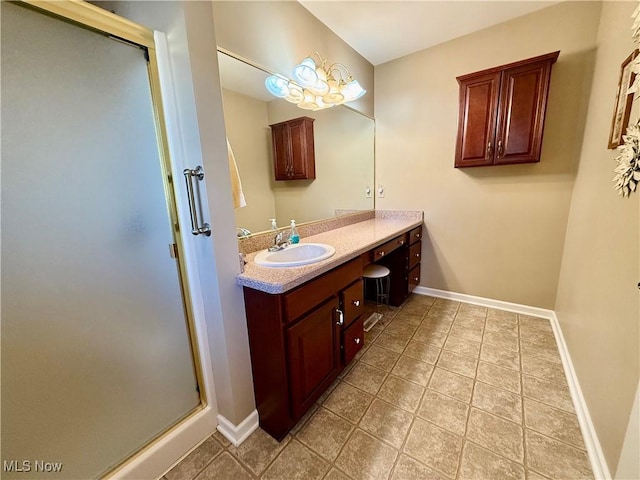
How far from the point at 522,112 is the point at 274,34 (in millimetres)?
1884

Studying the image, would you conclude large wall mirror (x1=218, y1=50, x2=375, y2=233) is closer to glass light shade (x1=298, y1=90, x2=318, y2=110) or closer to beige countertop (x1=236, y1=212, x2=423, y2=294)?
glass light shade (x1=298, y1=90, x2=318, y2=110)

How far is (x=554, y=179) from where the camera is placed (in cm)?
200

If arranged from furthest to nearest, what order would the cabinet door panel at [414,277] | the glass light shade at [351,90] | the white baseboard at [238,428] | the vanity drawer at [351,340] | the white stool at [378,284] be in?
the cabinet door panel at [414,277] → the white stool at [378,284] → the glass light shade at [351,90] → the vanity drawer at [351,340] → the white baseboard at [238,428]

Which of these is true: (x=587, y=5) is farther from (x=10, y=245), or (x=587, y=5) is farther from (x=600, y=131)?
(x=10, y=245)

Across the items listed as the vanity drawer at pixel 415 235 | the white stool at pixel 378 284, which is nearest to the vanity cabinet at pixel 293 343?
the white stool at pixel 378 284

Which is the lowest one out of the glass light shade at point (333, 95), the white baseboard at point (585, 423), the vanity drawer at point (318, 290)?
the white baseboard at point (585, 423)

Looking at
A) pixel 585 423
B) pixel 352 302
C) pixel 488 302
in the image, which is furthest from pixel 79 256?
pixel 488 302

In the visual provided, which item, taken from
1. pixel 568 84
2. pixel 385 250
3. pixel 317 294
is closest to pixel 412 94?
pixel 568 84

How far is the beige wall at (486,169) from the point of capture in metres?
1.86

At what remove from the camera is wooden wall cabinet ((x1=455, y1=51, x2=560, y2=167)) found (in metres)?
1.85

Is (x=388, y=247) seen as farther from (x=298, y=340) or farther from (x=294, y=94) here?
(x=294, y=94)

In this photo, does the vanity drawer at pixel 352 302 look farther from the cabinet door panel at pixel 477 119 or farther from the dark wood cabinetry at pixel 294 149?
the cabinet door panel at pixel 477 119

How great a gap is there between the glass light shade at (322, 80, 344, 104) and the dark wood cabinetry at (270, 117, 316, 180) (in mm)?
194

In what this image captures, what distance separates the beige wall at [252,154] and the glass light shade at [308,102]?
0.33m
